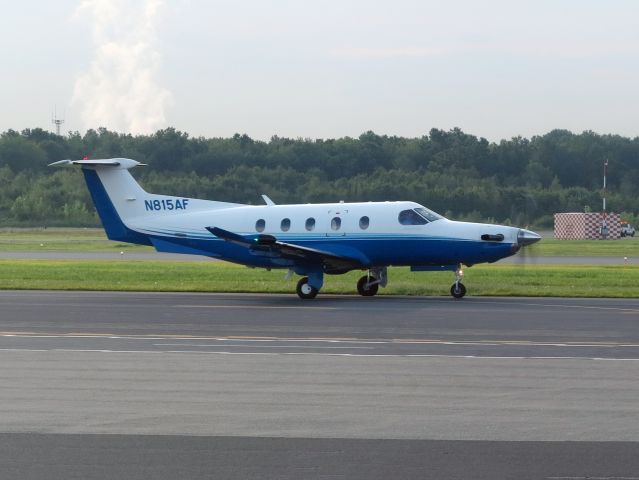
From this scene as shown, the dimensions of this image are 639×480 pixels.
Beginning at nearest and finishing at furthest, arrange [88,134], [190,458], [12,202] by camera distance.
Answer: [190,458] → [12,202] → [88,134]

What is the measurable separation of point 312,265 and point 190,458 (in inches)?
759

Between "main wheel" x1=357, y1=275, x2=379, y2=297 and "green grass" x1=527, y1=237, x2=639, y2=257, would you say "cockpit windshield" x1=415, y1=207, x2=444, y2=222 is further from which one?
"green grass" x1=527, y1=237, x2=639, y2=257

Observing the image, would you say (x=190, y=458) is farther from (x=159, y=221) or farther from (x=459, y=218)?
(x=459, y=218)

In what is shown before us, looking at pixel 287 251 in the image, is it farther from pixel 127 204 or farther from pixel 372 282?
pixel 127 204

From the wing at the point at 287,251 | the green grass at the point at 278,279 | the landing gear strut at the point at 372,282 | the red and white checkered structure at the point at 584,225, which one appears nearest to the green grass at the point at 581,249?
the red and white checkered structure at the point at 584,225

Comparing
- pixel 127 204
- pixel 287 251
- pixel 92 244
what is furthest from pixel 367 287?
pixel 92 244

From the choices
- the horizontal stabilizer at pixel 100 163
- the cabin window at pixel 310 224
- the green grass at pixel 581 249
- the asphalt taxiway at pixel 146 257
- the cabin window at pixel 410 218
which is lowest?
the asphalt taxiway at pixel 146 257

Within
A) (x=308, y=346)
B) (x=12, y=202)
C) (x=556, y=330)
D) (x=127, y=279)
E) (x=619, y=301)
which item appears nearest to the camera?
(x=308, y=346)

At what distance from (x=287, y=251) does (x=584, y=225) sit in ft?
165

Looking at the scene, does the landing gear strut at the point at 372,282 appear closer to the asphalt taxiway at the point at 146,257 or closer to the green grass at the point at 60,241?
the asphalt taxiway at the point at 146,257

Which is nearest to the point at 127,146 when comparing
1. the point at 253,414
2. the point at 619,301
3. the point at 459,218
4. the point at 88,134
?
the point at 88,134

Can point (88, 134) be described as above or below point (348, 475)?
above

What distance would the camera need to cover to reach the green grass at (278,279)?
30.9 metres

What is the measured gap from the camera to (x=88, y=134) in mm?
89438
